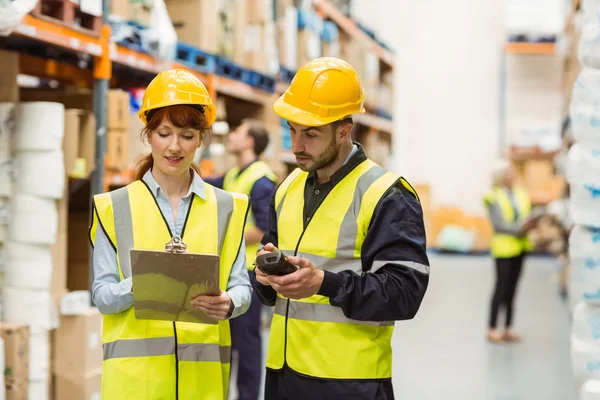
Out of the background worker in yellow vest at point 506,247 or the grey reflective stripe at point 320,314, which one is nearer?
the grey reflective stripe at point 320,314

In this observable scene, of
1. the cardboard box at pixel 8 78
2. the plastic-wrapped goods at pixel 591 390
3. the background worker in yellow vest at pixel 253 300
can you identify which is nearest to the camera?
the plastic-wrapped goods at pixel 591 390

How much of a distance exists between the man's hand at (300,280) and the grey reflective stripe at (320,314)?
185 millimetres

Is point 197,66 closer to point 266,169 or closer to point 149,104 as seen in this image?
point 266,169

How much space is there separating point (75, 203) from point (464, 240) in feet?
40.1

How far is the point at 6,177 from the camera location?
14.5 ft

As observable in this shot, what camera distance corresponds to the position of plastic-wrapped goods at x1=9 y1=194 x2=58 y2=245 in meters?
4.41

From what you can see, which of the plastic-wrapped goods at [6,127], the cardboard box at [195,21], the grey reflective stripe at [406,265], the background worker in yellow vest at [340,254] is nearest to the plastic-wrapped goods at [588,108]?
the background worker in yellow vest at [340,254]

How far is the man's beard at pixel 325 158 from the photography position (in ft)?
8.18

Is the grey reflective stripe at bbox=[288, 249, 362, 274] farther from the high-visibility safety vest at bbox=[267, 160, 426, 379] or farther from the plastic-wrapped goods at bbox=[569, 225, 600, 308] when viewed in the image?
the plastic-wrapped goods at bbox=[569, 225, 600, 308]

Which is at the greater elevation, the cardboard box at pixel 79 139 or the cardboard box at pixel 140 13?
the cardboard box at pixel 140 13

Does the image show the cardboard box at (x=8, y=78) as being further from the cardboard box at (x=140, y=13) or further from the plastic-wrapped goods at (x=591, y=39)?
the plastic-wrapped goods at (x=591, y=39)

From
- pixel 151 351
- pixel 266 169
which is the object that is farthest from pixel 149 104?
pixel 266 169

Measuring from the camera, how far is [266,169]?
5.15 m

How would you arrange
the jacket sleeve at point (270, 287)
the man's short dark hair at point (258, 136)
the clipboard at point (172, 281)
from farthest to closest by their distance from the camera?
the man's short dark hair at point (258, 136) → the jacket sleeve at point (270, 287) → the clipboard at point (172, 281)
